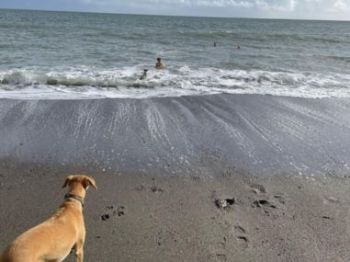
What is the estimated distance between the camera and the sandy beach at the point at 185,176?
5254mm

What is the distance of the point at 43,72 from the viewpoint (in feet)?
52.9

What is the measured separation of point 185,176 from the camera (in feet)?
23.2

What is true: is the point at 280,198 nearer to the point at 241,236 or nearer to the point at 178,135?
the point at 241,236

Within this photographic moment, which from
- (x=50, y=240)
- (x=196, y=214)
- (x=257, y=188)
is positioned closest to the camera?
(x=50, y=240)

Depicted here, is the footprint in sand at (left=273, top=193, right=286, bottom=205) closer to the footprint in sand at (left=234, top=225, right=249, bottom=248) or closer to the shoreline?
the shoreline

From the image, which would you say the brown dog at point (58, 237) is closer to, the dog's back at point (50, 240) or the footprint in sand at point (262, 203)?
the dog's back at point (50, 240)

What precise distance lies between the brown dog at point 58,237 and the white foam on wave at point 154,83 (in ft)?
24.4

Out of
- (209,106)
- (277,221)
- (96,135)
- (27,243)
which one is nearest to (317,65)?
(209,106)

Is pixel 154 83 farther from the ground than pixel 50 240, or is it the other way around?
pixel 50 240

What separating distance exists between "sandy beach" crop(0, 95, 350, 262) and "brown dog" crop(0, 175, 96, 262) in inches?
19.6

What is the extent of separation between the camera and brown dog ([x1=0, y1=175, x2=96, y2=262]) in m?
3.80

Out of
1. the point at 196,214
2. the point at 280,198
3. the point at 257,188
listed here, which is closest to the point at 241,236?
the point at 196,214

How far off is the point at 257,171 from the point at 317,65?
55.1 ft

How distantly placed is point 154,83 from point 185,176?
314 inches
